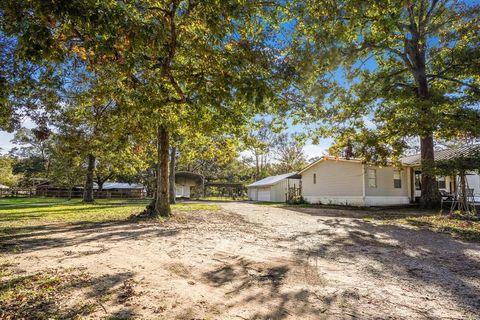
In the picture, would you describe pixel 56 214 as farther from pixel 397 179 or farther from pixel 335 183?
pixel 397 179

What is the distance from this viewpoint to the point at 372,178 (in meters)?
20.1

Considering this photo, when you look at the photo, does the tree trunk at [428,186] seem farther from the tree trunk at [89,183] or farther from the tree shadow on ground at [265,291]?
the tree trunk at [89,183]

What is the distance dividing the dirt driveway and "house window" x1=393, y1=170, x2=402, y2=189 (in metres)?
14.6

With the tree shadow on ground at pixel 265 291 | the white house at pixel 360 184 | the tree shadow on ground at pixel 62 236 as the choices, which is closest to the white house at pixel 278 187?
the white house at pixel 360 184

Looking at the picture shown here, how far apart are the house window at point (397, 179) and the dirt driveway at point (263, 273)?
14595 millimetres

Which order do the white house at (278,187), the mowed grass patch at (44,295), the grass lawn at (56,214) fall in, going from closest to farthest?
the mowed grass patch at (44,295)
the grass lawn at (56,214)
the white house at (278,187)

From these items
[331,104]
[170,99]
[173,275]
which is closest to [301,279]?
[173,275]

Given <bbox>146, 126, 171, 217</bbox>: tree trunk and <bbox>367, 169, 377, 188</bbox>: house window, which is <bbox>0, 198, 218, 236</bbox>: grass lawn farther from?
<bbox>367, 169, 377, 188</bbox>: house window

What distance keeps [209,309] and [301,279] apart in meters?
1.59

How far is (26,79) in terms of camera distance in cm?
636

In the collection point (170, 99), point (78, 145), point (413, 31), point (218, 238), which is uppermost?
point (413, 31)

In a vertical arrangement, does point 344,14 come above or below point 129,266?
above

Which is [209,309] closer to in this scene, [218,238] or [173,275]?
[173,275]

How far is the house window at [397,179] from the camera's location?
20.8m
